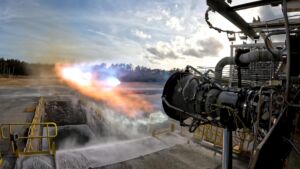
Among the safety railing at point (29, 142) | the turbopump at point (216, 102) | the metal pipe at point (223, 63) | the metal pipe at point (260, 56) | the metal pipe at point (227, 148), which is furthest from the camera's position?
the safety railing at point (29, 142)

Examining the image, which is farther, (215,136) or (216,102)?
(215,136)

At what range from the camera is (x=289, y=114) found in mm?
2697

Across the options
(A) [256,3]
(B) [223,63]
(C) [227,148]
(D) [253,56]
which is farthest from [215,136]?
(A) [256,3]

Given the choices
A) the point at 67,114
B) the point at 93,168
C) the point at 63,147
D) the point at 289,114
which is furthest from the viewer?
the point at 67,114

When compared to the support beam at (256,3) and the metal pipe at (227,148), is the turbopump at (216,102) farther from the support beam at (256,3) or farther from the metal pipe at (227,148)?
the support beam at (256,3)

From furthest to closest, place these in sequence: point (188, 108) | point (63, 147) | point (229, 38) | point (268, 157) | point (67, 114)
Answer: point (67, 114) → point (63, 147) → point (229, 38) → point (188, 108) → point (268, 157)

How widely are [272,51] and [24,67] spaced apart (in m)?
100

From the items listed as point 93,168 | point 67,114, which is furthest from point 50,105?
point 93,168

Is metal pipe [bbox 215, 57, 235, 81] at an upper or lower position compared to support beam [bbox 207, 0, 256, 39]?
lower

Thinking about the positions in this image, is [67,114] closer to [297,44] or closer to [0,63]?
[297,44]

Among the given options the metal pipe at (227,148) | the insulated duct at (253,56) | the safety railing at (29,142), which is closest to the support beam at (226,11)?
the insulated duct at (253,56)

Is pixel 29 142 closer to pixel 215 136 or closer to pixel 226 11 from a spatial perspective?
pixel 215 136

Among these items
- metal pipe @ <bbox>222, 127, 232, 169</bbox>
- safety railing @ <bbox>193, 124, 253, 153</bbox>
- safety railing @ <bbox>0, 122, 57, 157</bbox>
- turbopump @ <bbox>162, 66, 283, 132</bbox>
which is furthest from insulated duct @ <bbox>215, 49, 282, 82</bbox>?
safety railing @ <bbox>193, 124, 253, 153</bbox>

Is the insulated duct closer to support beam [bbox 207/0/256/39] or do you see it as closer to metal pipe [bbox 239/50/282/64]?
metal pipe [bbox 239/50/282/64]
